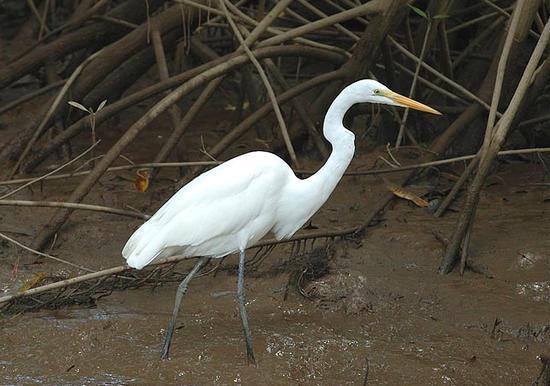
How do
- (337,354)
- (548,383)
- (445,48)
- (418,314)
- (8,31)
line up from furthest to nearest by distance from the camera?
(8,31) < (445,48) < (418,314) < (337,354) < (548,383)

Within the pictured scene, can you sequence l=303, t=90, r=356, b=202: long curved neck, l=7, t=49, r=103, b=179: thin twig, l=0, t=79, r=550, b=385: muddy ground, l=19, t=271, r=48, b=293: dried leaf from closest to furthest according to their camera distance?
l=0, t=79, r=550, b=385: muddy ground
l=303, t=90, r=356, b=202: long curved neck
l=19, t=271, r=48, b=293: dried leaf
l=7, t=49, r=103, b=179: thin twig

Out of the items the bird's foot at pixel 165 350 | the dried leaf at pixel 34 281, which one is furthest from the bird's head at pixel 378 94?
the dried leaf at pixel 34 281

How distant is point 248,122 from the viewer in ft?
18.9

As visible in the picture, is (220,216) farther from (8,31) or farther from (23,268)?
(8,31)

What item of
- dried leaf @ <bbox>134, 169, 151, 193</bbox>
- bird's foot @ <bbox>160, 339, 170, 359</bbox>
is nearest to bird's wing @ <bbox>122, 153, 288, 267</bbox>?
bird's foot @ <bbox>160, 339, 170, 359</bbox>

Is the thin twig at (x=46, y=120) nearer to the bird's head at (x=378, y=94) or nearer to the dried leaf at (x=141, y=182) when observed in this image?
the dried leaf at (x=141, y=182)

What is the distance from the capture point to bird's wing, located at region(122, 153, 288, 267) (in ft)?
15.2

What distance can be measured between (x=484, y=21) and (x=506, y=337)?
2.82 meters

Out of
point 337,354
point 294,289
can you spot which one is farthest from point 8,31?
point 337,354

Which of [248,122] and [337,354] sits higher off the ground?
[248,122]

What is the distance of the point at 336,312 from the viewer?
5.05 metres

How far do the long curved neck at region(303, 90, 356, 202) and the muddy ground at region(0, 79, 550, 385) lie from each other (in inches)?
23.4

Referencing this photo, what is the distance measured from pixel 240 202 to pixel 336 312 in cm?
78

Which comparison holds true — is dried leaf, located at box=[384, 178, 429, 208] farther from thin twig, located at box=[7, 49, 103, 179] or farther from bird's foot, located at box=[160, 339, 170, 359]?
thin twig, located at box=[7, 49, 103, 179]
